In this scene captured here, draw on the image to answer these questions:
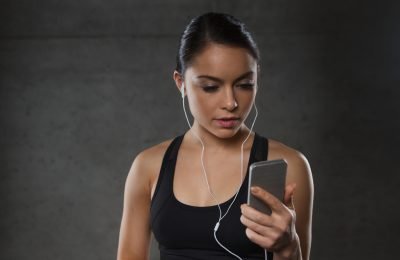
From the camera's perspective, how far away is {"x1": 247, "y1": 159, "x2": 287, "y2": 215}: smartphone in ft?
3.89

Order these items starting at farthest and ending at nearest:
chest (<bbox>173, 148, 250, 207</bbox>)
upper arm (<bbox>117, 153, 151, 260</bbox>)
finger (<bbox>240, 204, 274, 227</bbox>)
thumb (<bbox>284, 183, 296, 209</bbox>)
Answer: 1. upper arm (<bbox>117, 153, 151, 260</bbox>)
2. chest (<bbox>173, 148, 250, 207</bbox>)
3. thumb (<bbox>284, 183, 296, 209</bbox>)
4. finger (<bbox>240, 204, 274, 227</bbox>)

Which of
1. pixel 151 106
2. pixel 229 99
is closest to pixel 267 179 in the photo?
pixel 229 99

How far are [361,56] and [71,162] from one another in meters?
1.54

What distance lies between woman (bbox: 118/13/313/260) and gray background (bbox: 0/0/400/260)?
3.93ft

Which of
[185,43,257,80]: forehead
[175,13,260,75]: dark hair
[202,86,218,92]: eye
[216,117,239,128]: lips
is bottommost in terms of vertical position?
[216,117,239,128]: lips

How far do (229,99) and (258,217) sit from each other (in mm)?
373

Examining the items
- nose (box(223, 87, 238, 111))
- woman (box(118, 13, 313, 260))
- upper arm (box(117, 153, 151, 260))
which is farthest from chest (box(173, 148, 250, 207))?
nose (box(223, 87, 238, 111))

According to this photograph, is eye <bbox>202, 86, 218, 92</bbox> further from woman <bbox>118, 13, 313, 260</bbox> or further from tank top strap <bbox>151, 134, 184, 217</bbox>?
tank top strap <bbox>151, 134, 184, 217</bbox>

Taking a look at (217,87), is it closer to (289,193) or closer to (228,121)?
(228,121)

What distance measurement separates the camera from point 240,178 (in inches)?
62.2

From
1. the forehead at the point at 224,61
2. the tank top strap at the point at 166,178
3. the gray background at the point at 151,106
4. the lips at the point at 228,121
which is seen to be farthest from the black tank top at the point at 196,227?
the gray background at the point at 151,106

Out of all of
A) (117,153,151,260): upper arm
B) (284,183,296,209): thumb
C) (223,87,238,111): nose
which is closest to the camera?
(284,183,296,209): thumb

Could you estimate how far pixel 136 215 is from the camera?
1669 millimetres

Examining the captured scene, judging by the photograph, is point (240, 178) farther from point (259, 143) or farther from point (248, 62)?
point (248, 62)
